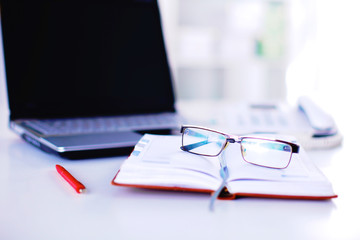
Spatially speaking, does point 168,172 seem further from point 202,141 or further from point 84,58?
point 84,58

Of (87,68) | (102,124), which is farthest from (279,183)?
(87,68)

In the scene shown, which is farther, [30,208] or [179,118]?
[179,118]

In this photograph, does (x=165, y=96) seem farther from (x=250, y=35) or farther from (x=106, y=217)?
(x=250, y=35)

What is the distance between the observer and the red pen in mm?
432

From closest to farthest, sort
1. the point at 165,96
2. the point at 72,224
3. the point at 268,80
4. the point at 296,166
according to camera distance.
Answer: the point at 72,224 → the point at 296,166 → the point at 165,96 → the point at 268,80

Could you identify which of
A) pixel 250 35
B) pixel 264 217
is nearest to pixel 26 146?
pixel 264 217

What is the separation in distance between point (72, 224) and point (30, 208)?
0.07 meters

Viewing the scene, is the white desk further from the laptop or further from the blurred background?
the blurred background

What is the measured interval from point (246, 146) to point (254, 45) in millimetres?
2505

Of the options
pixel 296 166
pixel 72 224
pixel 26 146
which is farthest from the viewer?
pixel 26 146

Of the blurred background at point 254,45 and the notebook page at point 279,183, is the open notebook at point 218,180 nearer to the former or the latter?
the notebook page at point 279,183

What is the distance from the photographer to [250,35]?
2756mm

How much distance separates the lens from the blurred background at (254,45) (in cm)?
264

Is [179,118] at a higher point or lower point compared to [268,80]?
higher
